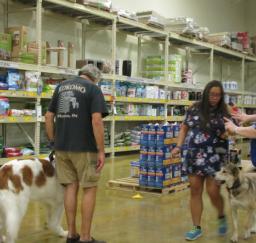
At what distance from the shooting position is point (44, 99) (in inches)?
325

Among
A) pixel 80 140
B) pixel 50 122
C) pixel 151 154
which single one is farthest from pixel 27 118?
pixel 80 140

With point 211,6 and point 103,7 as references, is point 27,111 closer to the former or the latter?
point 103,7

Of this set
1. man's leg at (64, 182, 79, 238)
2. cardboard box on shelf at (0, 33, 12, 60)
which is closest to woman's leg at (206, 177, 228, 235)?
man's leg at (64, 182, 79, 238)

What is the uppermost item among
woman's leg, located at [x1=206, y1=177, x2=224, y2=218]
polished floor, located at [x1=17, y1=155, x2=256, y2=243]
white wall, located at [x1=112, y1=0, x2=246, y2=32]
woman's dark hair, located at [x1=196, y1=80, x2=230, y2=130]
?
white wall, located at [x1=112, y1=0, x2=246, y2=32]

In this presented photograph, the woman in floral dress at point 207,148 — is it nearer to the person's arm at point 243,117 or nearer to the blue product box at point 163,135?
the person's arm at point 243,117

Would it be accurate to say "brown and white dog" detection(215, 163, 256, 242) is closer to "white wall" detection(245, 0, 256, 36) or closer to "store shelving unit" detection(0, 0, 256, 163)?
"store shelving unit" detection(0, 0, 256, 163)

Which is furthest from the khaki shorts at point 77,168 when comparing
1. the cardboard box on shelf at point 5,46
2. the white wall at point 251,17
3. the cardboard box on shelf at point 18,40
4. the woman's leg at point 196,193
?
the white wall at point 251,17

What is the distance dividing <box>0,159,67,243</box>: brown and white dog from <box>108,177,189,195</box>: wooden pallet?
2199 millimetres

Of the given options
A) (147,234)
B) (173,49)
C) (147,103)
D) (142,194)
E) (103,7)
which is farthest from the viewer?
(173,49)

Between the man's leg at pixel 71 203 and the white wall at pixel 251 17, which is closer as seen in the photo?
the man's leg at pixel 71 203

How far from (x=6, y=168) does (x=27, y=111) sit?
4243 millimetres

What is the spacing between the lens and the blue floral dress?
12.6 ft

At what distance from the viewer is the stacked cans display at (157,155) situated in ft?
18.8

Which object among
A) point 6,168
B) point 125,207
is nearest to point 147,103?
point 125,207
